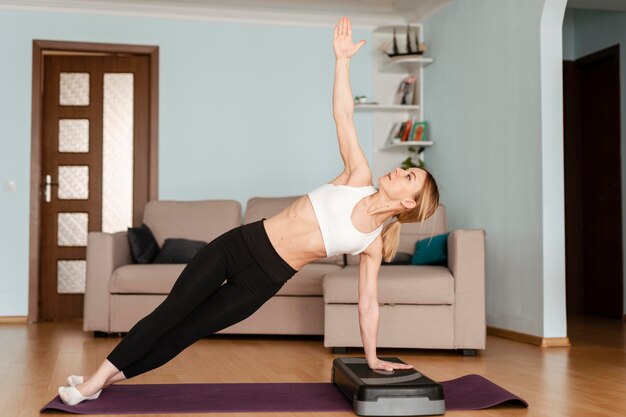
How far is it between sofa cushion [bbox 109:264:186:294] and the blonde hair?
2.58 meters

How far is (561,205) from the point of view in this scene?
5062 mm

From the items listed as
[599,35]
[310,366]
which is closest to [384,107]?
[599,35]

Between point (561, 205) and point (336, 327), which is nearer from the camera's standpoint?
point (336, 327)

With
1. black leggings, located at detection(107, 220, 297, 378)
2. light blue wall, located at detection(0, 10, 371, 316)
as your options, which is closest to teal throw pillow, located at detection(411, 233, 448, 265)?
light blue wall, located at detection(0, 10, 371, 316)

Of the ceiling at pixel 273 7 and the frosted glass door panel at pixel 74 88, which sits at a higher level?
the ceiling at pixel 273 7

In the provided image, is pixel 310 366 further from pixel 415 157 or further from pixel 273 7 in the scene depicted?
pixel 273 7

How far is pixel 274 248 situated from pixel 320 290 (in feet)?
7.94

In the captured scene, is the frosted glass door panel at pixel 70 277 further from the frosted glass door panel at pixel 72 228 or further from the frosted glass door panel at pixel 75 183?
the frosted glass door panel at pixel 75 183

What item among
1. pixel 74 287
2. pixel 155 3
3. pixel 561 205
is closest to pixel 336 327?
pixel 561 205

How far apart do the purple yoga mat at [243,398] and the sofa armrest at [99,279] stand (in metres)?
2.04

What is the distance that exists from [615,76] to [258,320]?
3.75 m

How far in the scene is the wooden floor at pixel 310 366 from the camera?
3178 millimetres

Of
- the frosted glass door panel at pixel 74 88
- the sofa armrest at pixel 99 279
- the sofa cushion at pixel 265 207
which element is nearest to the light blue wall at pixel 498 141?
the sofa cushion at pixel 265 207

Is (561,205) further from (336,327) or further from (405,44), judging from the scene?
(405,44)
